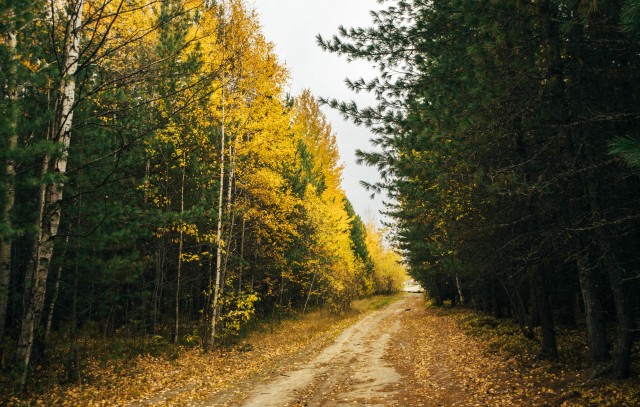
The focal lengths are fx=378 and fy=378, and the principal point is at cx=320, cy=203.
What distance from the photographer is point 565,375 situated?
7891 millimetres

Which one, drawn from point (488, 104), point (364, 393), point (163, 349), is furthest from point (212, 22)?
point (364, 393)

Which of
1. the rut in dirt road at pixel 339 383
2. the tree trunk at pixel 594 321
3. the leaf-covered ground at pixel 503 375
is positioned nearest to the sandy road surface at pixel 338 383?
the rut in dirt road at pixel 339 383

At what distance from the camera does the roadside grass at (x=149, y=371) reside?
8.51m

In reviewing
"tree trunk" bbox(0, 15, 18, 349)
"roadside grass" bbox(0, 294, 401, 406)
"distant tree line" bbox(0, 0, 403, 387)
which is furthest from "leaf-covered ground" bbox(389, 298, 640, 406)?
"tree trunk" bbox(0, 15, 18, 349)

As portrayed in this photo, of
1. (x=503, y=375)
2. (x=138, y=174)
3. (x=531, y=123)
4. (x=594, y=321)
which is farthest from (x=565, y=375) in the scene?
(x=138, y=174)

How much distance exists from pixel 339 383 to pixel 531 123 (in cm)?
778

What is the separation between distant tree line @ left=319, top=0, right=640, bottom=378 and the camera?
6.58m

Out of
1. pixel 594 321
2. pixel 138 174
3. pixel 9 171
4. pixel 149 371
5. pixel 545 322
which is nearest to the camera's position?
pixel 594 321

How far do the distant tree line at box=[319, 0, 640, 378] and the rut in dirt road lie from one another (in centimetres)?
408

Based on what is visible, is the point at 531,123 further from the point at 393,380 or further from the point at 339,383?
the point at 339,383

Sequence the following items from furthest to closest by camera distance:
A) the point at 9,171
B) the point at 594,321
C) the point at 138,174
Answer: the point at 138,174 → the point at 9,171 → the point at 594,321

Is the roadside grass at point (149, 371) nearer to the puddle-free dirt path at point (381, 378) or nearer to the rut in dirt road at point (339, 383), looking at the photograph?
the puddle-free dirt path at point (381, 378)

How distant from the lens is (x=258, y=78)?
15.5 m

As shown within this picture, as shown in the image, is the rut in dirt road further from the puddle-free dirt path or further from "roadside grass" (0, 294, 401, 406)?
"roadside grass" (0, 294, 401, 406)
